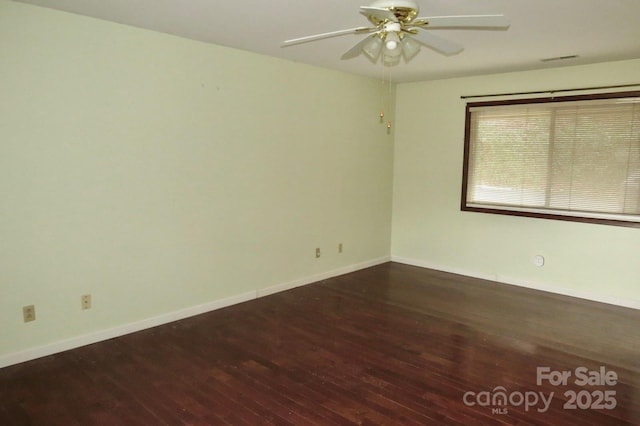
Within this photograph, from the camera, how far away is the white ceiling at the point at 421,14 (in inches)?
103

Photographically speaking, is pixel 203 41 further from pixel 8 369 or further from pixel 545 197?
pixel 545 197

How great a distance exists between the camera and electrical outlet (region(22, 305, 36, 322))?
2.88 metres

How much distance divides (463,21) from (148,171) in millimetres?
2471

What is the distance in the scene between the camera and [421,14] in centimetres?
276

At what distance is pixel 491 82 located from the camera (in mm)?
4836

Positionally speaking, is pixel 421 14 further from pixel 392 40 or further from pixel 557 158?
pixel 557 158

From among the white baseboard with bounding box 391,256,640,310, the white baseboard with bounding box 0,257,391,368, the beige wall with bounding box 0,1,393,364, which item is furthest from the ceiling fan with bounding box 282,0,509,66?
the white baseboard with bounding box 391,256,640,310

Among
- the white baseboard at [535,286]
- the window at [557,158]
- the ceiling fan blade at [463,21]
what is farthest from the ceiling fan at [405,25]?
the white baseboard at [535,286]

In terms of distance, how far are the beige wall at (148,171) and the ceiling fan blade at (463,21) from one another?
209 centimetres

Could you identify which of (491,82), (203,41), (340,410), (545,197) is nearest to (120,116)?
(203,41)

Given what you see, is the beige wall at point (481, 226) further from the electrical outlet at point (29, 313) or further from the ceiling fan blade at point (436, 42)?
the electrical outlet at point (29, 313)


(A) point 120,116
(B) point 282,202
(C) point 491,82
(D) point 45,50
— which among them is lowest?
(B) point 282,202

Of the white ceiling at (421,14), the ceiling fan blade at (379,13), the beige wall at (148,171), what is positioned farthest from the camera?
the beige wall at (148,171)

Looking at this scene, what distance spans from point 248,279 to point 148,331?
105 centimetres
